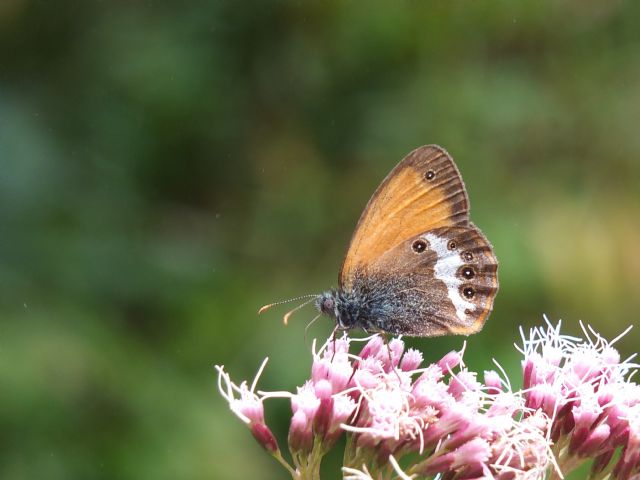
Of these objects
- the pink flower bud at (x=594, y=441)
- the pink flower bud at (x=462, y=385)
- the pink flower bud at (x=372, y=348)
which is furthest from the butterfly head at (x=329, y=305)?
the pink flower bud at (x=594, y=441)

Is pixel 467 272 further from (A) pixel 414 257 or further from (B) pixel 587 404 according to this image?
(B) pixel 587 404

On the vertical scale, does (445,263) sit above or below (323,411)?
above

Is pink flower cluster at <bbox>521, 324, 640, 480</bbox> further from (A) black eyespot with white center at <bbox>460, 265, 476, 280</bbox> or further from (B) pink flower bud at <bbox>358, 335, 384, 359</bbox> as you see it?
(B) pink flower bud at <bbox>358, 335, 384, 359</bbox>

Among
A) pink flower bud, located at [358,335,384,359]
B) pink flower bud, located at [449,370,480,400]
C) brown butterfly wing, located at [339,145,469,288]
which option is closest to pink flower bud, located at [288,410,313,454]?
pink flower bud, located at [358,335,384,359]

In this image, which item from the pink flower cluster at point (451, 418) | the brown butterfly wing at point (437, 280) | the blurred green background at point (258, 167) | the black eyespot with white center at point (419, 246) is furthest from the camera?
the blurred green background at point (258, 167)

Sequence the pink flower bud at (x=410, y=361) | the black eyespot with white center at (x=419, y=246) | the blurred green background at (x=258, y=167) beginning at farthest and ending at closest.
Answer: the blurred green background at (x=258, y=167), the black eyespot with white center at (x=419, y=246), the pink flower bud at (x=410, y=361)

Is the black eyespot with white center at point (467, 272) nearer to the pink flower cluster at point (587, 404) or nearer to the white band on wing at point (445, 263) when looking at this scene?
the white band on wing at point (445, 263)

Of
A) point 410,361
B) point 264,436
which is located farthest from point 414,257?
point 264,436
